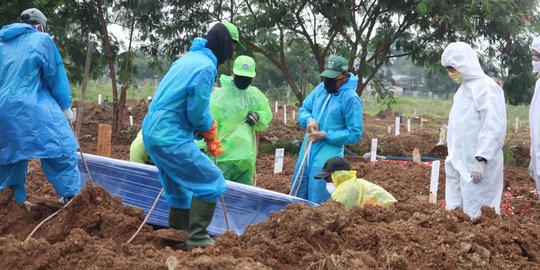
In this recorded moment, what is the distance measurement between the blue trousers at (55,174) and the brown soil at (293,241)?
254 millimetres

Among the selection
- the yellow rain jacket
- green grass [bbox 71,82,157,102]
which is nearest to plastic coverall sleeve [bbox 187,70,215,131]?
the yellow rain jacket

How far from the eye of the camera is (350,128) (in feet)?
21.1

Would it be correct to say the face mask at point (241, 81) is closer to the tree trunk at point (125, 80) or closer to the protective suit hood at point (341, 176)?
the protective suit hood at point (341, 176)

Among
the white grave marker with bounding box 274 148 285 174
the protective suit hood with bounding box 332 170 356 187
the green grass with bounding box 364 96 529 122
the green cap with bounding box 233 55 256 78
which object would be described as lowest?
the green grass with bounding box 364 96 529 122

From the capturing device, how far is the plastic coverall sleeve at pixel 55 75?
5.92 meters

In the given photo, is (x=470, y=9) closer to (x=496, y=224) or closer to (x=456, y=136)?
(x=456, y=136)

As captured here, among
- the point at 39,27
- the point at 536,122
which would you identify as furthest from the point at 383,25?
the point at 39,27

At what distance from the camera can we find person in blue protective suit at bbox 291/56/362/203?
639cm

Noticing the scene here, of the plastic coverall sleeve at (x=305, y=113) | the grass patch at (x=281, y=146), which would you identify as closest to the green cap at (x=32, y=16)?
the plastic coverall sleeve at (x=305, y=113)

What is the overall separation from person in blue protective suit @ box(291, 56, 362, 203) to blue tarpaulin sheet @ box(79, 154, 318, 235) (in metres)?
0.76

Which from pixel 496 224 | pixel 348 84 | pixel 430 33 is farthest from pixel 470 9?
pixel 496 224

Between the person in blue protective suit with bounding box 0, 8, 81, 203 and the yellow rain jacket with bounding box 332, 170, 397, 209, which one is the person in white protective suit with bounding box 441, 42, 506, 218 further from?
the person in blue protective suit with bounding box 0, 8, 81, 203

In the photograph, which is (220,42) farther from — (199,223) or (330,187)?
(330,187)

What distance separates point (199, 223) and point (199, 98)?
2.68 ft
